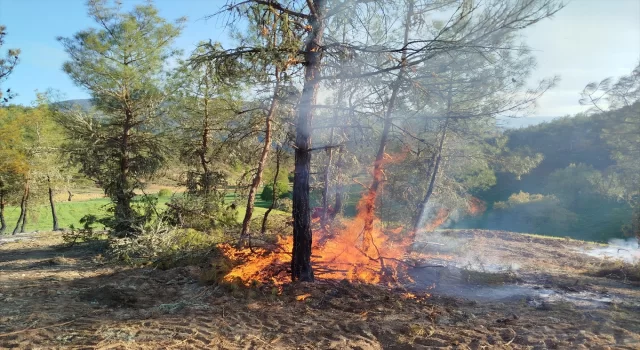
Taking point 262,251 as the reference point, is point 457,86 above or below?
above

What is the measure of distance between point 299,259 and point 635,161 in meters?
14.7

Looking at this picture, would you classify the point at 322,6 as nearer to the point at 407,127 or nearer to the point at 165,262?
the point at 407,127

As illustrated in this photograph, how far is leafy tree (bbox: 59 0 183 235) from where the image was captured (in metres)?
11.6

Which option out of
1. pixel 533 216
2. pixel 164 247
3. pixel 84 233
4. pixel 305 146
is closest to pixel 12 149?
pixel 84 233

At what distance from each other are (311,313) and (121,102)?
10242 millimetres

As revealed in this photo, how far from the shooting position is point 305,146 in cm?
637

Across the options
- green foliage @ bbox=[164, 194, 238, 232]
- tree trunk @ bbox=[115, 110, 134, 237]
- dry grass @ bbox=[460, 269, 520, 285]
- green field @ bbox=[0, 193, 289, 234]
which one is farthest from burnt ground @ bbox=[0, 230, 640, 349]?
green field @ bbox=[0, 193, 289, 234]

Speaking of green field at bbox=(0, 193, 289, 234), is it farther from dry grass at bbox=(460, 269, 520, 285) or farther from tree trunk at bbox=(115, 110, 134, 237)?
dry grass at bbox=(460, 269, 520, 285)

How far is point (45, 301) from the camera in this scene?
19.5ft

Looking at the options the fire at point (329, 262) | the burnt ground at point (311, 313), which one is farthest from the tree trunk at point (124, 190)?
the fire at point (329, 262)

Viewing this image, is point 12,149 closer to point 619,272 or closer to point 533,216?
point 619,272

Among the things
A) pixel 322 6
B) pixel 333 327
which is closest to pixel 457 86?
pixel 322 6

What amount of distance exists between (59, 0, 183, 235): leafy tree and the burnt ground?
431 centimetres

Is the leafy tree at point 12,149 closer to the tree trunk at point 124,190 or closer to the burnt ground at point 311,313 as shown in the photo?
the tree trunk at point 124,190
